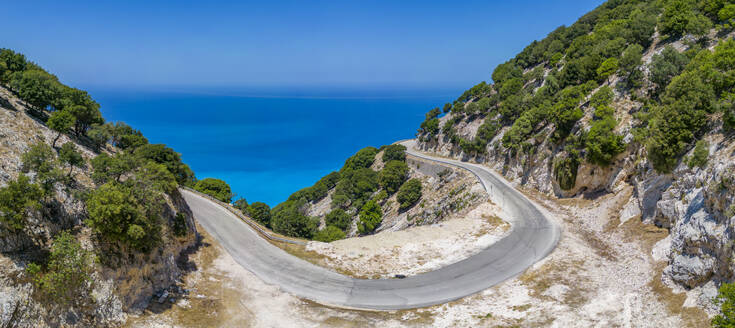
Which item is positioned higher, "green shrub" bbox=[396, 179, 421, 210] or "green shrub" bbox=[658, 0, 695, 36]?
"green shrub" bbox=[658, 0, 695, 36]

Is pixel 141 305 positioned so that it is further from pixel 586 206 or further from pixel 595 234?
pixel 586 206

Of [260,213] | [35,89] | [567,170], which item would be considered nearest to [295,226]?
[260,213]

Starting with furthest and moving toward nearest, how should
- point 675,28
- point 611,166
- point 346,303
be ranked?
1. point 675,28
2. point 611,166
3. point 346,303

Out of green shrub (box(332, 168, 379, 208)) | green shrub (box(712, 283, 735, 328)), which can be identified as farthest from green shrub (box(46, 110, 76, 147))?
green shrub (box(332, 168, 379, 208))

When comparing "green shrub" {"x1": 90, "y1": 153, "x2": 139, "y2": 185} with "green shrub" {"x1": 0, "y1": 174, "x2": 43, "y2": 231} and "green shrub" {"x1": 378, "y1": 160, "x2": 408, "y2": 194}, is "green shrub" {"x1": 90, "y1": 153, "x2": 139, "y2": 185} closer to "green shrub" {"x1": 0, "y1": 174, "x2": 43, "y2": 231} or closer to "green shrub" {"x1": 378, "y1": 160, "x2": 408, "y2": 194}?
"green shrub" {"x1": 0, "y1": 174, "x2": 43, "y2": 231}

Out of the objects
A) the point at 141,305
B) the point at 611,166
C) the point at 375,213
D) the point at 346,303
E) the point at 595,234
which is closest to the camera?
the point at 141,305

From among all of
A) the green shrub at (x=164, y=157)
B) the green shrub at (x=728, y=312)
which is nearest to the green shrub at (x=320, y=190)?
the green shrub at (x=164, y=157)

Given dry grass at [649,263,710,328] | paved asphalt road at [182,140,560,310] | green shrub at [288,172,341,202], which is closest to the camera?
dry grass at [649,263,710,328]

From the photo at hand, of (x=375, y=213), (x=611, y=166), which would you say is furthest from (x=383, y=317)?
(x=375, y=213)
